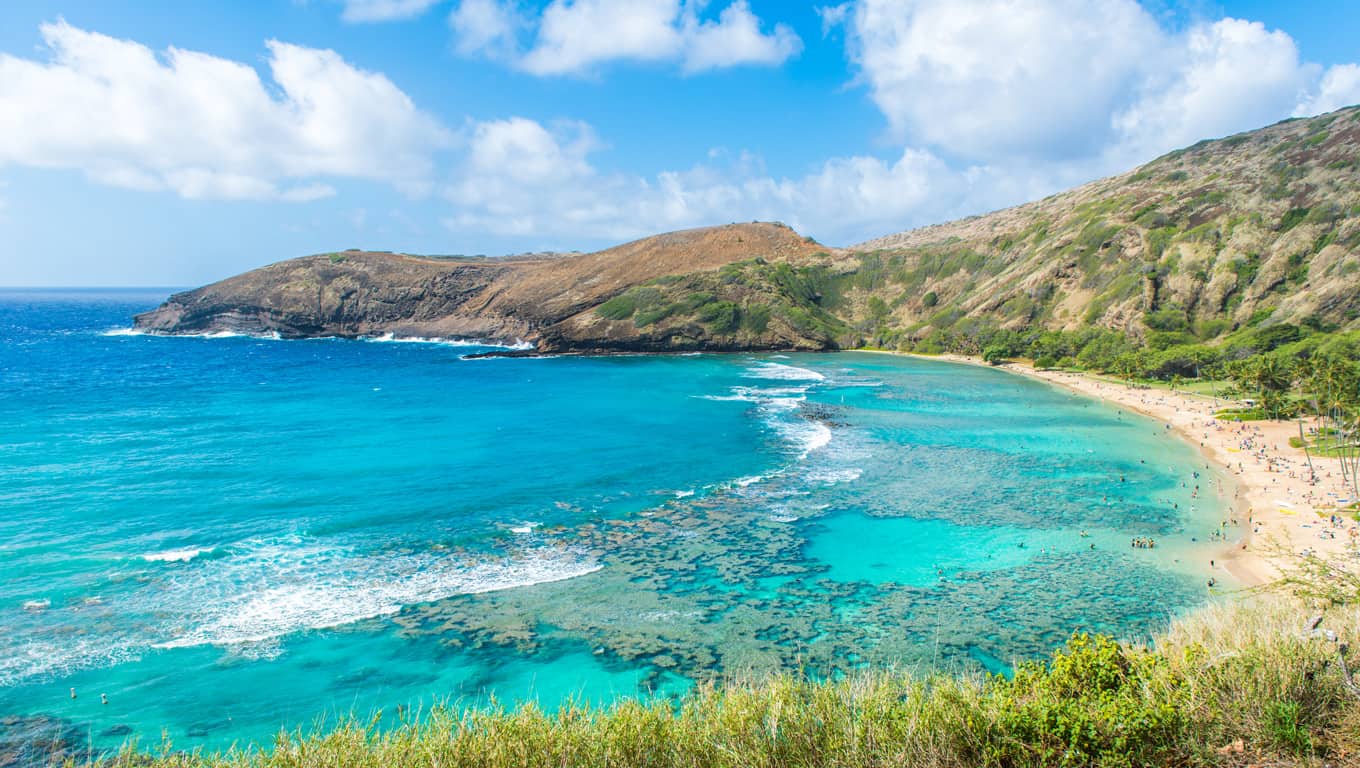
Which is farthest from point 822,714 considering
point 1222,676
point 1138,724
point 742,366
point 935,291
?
point 935,291

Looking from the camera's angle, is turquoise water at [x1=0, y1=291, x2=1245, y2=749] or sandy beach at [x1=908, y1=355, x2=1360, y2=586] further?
sandy beach at [x1=908, y1=355, x2=1360, y2=586]

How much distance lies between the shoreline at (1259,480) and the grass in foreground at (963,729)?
8.80m

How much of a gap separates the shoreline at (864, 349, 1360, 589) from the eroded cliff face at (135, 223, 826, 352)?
113338 mm

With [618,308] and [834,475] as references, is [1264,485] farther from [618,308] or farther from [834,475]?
[618,308]

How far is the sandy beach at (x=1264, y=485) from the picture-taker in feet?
126

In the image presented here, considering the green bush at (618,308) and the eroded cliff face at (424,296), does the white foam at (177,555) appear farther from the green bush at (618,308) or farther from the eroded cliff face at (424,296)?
the eroded cliff face at (424,296)

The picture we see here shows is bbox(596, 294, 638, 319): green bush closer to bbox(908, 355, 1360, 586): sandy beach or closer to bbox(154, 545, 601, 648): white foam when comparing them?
bbox(908, 355, 1360, 586): sandy beach

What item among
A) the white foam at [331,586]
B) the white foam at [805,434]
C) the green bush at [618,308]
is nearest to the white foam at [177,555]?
the white foam at [331,586]

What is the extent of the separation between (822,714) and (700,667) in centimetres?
1059

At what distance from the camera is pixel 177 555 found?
122ft

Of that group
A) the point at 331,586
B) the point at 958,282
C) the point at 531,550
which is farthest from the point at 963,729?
the point at 958,282

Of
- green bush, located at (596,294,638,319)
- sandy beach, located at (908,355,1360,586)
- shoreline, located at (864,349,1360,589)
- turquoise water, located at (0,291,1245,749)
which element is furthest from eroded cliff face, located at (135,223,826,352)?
sandy beach, located at (908,355,1360,586)

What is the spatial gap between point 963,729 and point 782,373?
105m

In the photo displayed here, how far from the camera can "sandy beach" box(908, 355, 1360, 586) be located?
38406 millimetres
